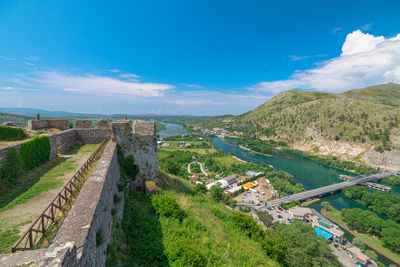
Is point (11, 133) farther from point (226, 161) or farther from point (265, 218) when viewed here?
point (226, 161)

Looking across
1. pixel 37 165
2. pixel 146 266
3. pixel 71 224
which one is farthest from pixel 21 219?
pixel 37 165

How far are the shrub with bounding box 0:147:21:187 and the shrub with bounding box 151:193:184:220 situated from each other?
711cm

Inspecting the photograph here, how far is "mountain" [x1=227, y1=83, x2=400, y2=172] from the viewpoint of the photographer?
77.4 meters

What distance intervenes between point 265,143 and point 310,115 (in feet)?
141

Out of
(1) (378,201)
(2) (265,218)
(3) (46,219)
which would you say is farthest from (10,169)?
(1) (378,201)

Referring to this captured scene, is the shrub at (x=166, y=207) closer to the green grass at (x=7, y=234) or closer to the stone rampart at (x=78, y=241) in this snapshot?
the stone rampart at (x=78, y=241)

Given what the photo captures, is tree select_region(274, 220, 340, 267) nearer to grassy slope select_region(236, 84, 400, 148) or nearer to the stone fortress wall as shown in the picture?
the stone fortress wall

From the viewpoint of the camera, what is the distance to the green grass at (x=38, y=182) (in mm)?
5903

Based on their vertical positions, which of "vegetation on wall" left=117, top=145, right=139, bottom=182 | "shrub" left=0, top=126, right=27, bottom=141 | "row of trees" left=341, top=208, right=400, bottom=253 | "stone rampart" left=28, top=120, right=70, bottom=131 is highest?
"stone rampart" left=28, top=120, right=70, bottom=131

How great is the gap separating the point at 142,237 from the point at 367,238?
4659cm

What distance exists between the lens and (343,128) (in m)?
96.1

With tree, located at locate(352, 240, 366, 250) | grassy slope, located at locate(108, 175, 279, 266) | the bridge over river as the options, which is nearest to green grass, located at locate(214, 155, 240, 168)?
the bridge over river

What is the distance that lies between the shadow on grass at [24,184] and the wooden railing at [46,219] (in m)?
1.72

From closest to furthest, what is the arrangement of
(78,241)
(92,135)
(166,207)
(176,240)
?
(78,241), (176,240), (166,207), (92,135)
